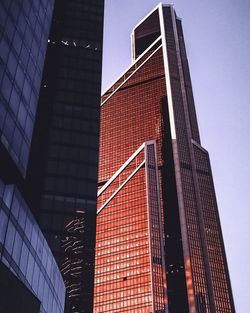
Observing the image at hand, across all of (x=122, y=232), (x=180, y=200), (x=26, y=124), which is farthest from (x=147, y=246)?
(x=26, y=124)

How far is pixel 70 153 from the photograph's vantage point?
8400 cm

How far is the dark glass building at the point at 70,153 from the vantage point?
249 ft

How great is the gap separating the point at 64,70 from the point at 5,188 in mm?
65119

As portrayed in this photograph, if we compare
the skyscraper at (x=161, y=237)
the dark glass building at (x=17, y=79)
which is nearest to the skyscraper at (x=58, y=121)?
the dark glass building at (x=17, y=79)

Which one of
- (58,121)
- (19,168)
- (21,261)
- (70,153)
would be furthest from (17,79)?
(58,121)

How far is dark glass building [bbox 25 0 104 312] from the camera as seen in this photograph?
7581 cm

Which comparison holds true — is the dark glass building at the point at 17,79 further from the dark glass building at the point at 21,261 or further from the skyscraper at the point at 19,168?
the dark glass building at the point at 21,261

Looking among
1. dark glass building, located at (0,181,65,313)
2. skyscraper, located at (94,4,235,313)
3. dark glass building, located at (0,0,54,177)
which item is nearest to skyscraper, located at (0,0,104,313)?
dark glass building, located at (0,0,54,177)

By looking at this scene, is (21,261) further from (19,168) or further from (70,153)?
(70,153)

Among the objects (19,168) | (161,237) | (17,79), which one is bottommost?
(19,168)

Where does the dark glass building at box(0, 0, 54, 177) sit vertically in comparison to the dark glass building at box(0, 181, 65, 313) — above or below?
above

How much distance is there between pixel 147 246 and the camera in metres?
162

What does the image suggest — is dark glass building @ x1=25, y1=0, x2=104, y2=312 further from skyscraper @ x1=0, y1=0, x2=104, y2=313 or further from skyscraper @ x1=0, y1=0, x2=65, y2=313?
skyscraper @ x1=0, y1=0, x2=65, y2=313

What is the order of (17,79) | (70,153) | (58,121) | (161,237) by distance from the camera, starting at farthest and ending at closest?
(161,237)
(58,121)
(70,153)
(17,79)
